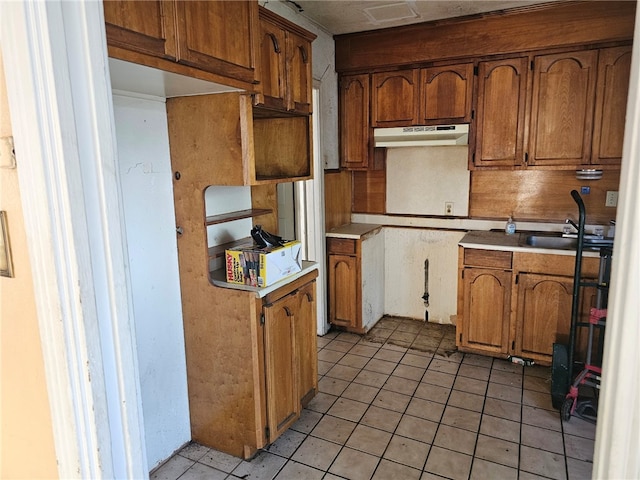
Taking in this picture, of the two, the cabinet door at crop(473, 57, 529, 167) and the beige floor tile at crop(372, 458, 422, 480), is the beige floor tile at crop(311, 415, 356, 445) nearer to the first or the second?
the beige floor tile at crop(372, 458, 422, 480)

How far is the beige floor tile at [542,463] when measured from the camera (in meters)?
2.09

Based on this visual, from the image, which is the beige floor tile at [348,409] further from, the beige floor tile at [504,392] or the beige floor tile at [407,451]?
the beige floor tile at [504,392]

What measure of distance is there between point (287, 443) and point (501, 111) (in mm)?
2743

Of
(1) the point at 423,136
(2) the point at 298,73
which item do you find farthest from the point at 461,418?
(2) the point at 298,73

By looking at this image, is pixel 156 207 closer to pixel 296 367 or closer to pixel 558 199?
pixel 296 367

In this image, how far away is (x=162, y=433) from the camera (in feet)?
7.12

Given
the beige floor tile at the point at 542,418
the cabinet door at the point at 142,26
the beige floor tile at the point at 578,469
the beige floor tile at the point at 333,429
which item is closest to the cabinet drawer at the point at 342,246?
the beige floor tile at the point at 333,429

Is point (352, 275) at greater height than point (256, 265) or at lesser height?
lesser

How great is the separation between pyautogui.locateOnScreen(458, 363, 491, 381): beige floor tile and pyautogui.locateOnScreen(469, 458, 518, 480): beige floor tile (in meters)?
0.92

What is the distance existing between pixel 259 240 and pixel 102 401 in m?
A: 1.38

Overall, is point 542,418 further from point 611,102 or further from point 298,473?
point 611,102

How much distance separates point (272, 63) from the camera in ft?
6.84

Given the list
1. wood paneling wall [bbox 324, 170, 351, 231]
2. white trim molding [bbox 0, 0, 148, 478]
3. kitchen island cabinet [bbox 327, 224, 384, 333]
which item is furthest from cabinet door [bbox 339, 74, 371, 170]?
white trim molding [bbox 0, 0, 148, 478]

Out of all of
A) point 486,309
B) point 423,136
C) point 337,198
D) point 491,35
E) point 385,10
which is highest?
point 385,10
